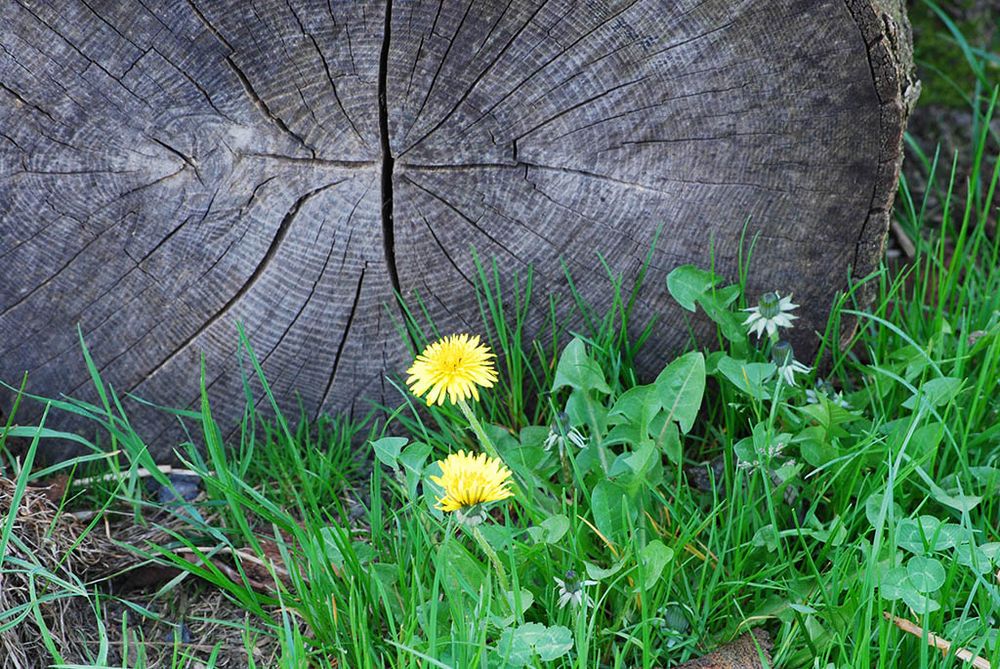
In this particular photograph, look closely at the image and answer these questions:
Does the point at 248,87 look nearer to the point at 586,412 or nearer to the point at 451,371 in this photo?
the point at 451,371

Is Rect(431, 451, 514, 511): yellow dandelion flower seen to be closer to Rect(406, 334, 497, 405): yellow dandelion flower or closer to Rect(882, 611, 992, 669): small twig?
Rect(406, 334, 497, 405): yellow dandelion flower

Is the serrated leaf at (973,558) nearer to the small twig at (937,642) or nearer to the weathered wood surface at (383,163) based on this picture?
the small twig at (937,642)

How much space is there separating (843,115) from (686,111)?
31 centimetres

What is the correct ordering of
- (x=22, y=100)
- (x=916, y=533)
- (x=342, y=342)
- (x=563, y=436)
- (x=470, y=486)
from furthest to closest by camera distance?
(x=342, y=342) → (x=22, y=100) → (x=563, y=436) → (x=916, y=533) → (x=470, y=486)

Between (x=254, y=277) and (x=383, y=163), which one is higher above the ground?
(x=383, y=163)

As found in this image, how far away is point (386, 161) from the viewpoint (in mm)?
2035

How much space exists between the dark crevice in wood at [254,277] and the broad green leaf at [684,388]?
78cm

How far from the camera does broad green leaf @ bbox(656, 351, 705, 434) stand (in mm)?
1947

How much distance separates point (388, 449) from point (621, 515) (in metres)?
0.45

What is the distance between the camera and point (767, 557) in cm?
184

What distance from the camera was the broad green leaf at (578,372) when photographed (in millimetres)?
1990

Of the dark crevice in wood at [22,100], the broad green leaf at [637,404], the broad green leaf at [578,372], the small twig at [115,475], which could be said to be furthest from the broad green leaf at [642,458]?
the dark crevice in wood at [22,100]

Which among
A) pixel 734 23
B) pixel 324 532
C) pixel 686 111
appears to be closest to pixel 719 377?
pixel 686 111

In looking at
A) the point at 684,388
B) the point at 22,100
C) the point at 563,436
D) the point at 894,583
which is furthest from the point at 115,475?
the point at 894,583
